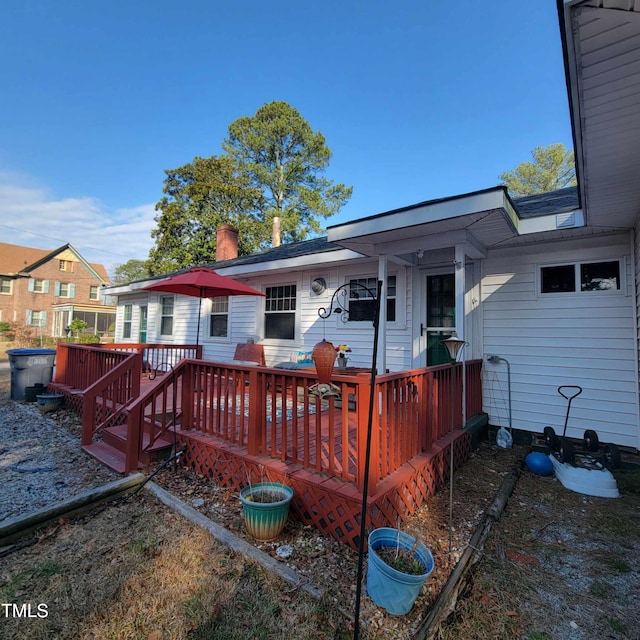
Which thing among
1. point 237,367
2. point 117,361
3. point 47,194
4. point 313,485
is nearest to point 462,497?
point 313,485

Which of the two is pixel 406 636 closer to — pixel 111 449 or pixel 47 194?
pixel 111 449

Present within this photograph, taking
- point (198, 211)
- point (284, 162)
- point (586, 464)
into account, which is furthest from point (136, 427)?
point (284, 162)

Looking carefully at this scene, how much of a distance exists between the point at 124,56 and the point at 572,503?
1526cm

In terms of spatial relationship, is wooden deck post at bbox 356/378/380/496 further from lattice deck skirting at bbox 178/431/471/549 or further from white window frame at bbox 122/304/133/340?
white window frame at bbox 122/304/133/340

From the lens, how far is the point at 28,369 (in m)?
6.51

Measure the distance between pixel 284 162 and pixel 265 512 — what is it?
22439mm

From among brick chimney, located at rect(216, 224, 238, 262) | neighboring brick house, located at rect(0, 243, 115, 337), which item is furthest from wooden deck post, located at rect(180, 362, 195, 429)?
neighboring brick house, located at rect(0, 243, 115, 337)

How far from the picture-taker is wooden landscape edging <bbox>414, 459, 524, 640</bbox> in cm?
A: 164

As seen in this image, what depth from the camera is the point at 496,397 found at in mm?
4781

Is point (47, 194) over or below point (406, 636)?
over

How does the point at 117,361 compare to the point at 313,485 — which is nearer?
the point at 313,485

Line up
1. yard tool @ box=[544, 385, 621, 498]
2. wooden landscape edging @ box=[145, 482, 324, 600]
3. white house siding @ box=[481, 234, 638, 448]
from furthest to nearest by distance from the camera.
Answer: white house siding @ box=[481, 234, 638, 448] → yard tool @ box=[544, 385, 621, 498] → wooden landscape edging @ box=[145, 482, 324, 600]

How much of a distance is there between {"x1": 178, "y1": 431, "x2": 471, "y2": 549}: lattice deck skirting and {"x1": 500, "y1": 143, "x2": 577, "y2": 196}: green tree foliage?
72.5ft

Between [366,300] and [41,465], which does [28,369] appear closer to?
[41,465]
